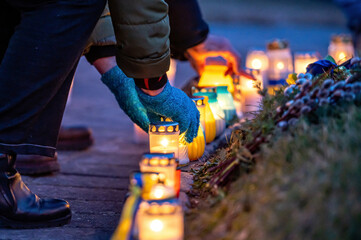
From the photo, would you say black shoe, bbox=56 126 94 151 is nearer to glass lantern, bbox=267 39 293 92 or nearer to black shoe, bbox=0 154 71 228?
black shoe, bbox=0 154 71 228

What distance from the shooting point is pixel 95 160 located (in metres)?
2.96

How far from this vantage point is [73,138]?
3141mm

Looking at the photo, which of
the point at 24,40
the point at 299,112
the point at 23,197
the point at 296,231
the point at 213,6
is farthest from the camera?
the point at 213,6

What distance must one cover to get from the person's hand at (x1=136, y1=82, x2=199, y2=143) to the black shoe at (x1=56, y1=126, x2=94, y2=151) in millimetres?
1204

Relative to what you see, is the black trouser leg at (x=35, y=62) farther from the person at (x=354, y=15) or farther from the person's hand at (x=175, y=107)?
the person at (x=354, y=15)

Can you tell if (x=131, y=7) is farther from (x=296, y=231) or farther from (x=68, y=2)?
(x=296, y=231)

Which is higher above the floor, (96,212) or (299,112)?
(299,112)

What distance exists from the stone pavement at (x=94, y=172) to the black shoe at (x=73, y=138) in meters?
0.06

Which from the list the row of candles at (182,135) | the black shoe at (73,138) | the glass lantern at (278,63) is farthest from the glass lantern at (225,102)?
the glass lantern at (278,63)

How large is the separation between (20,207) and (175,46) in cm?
158

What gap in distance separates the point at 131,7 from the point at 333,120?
731 mm

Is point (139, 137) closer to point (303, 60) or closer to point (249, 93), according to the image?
point (249, 93)

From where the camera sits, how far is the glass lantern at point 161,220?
1202 millimetres

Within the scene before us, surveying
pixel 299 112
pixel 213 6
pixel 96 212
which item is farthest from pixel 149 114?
pixel 213 6
